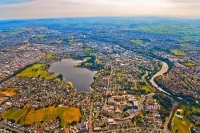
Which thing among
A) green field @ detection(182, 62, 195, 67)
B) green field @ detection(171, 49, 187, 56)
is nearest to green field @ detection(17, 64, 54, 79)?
green field @ detection(182, 62, 195, 67)

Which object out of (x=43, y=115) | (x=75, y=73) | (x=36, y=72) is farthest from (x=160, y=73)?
(x=43, y=115)

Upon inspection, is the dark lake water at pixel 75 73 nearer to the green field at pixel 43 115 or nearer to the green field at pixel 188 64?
the green field at pixel 43 115

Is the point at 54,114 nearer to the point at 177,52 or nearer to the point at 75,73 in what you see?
the point at 75,73

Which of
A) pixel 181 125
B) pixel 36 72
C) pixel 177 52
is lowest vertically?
pixel 181 125

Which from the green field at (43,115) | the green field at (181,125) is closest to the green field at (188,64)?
the green field at (181,125)

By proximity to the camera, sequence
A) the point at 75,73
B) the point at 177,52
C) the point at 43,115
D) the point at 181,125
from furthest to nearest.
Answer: the point at 177,52 < the point at 75,73 < the point at 43,115 < the point at 181,125

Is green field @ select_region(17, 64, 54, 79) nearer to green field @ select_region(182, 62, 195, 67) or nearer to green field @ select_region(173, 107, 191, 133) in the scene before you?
green field @ select_region(173, 107, 191, 133)
